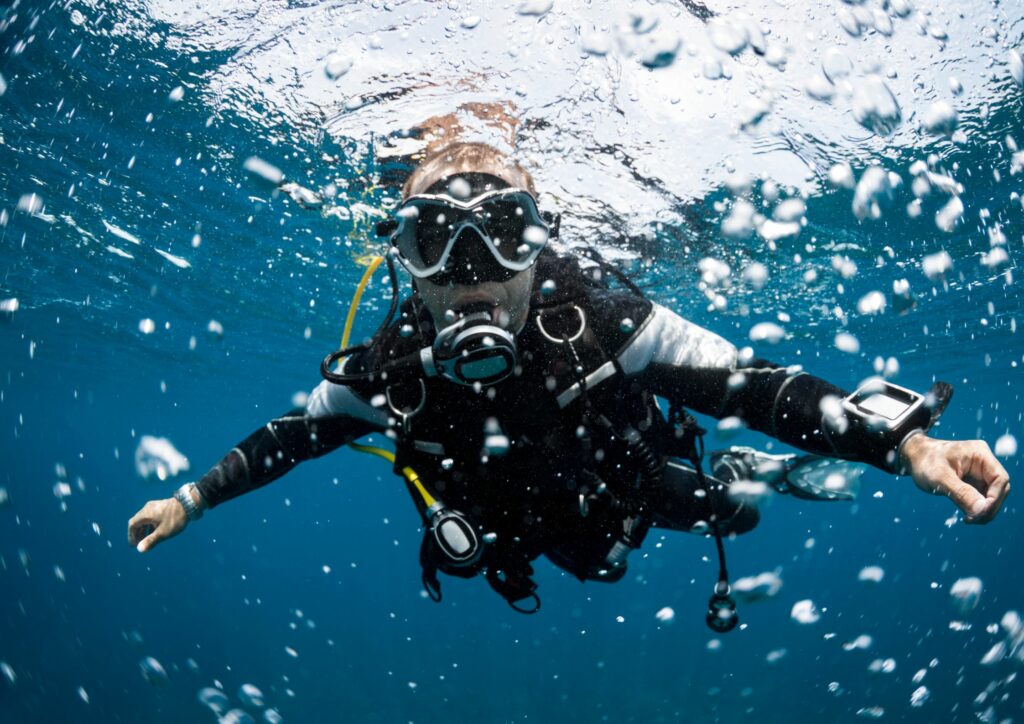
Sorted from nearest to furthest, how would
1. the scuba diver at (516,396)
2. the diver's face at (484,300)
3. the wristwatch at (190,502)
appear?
the scuba diver at (516,396)
the diver's face at (484,300)
the wristwatch at (190,502)

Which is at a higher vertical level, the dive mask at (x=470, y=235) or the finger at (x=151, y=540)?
the dive mask at (x=470, y=235)

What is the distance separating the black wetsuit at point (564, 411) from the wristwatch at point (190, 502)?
0.07 metres

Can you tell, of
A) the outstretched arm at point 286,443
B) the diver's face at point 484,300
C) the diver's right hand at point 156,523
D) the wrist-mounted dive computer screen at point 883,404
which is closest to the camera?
the wrist-mounted dive computer screen at point 883,404

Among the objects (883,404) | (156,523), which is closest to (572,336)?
(883,404)

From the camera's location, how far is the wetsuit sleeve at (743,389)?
9.63 ft

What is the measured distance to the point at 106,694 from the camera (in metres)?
21.0

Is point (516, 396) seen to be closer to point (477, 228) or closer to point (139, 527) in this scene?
point (477, 228)

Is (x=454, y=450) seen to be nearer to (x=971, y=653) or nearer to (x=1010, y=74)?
(x=1010, y=74)

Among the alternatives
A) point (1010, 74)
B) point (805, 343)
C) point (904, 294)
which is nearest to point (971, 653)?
point (805, 343)

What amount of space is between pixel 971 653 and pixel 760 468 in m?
30.7

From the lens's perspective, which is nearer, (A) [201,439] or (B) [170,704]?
(B) [170,704]

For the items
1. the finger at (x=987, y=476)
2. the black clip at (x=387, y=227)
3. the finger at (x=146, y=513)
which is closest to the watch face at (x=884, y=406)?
the finger at (x=987, y=476)

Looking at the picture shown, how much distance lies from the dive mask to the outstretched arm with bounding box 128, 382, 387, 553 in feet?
4.19

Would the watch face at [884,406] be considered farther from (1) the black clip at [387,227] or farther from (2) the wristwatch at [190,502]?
(2) the wristwatch at [190,502]
